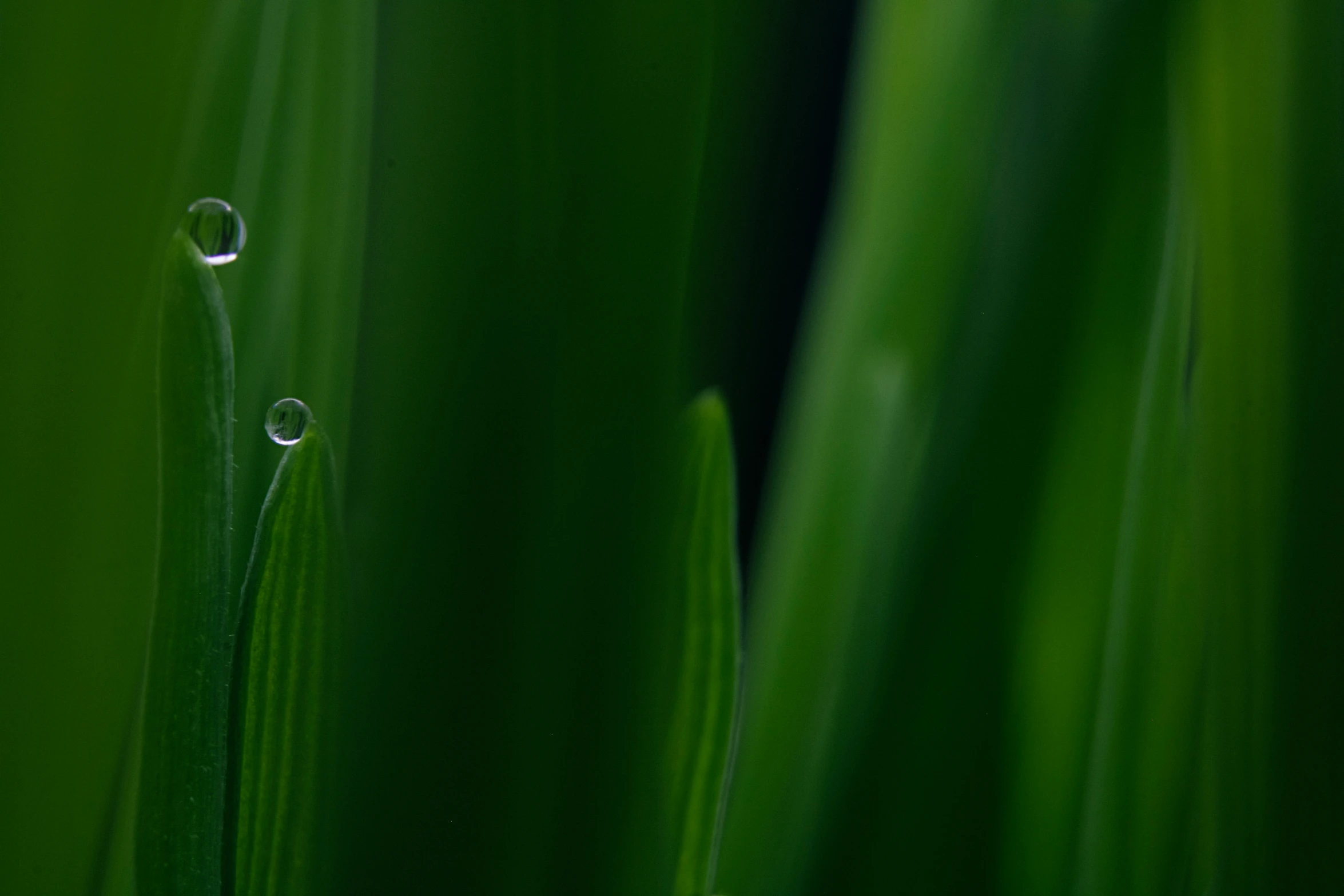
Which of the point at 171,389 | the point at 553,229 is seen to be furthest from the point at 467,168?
the point at 171,389

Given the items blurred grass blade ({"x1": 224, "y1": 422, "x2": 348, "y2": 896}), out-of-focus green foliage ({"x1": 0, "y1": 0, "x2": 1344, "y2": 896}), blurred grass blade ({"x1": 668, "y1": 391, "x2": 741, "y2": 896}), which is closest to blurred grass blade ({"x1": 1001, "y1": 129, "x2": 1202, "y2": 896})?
out-of-focus green foliage ({"x1": 0, "y1": 0, "x2": 1344, "y2": 896})

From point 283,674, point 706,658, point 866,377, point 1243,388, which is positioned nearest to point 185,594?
point 283,674

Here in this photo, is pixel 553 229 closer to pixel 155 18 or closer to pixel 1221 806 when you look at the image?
pixel 155 18

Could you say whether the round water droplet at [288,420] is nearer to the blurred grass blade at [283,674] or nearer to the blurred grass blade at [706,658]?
the blurred grass blade at [283,674]

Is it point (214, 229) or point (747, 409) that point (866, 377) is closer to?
point (747, 409)

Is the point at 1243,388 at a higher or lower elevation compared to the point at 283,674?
higher

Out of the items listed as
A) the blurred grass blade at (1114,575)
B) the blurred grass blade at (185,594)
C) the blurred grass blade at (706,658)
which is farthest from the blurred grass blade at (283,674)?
the blurred grass blade at (1114,575)
